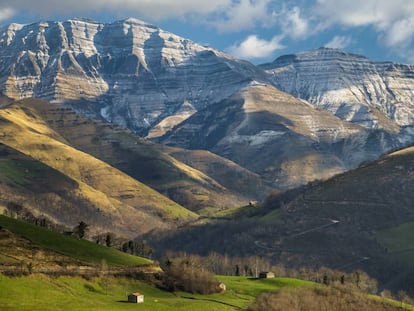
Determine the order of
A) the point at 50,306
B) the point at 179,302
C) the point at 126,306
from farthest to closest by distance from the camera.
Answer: the point at 179,302 → the point at 126,306 → the point at 50,306

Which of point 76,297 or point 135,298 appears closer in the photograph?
point 76,297

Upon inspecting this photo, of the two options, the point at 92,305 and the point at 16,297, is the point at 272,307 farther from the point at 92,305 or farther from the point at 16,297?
the point at 16,297

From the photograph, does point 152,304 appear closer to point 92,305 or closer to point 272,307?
point 92,305

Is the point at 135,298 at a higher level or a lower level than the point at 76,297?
higher

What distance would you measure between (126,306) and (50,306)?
2066cm

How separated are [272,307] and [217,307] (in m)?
15.6

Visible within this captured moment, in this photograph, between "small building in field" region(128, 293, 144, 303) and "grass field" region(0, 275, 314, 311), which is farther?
"small building in field" region(128, 293, 144, 303)

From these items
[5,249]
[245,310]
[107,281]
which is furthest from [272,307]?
[5,249]

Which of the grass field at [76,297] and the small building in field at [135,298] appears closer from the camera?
the grass field at [76,297]

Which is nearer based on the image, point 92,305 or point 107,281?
point 92,305

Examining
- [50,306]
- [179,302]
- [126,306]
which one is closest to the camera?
[50,306]

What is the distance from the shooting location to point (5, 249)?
195 meters

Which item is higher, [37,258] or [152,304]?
[37,258]

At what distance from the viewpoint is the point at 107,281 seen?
196 metres
